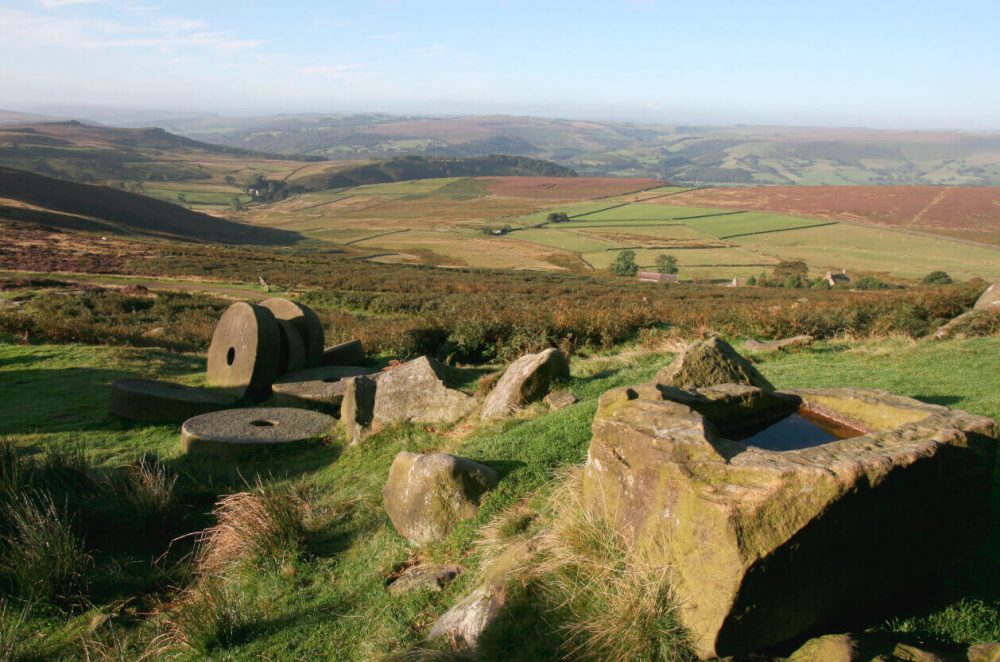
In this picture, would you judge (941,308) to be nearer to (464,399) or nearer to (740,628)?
(464,399)

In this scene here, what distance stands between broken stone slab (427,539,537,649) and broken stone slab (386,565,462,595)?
453 millimetres

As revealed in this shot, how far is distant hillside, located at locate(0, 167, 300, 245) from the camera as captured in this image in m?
69.9

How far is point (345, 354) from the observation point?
1725 centimetres

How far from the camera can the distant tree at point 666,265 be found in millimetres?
66000

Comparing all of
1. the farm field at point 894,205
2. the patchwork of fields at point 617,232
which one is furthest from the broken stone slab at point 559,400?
the farm field at point 894,205

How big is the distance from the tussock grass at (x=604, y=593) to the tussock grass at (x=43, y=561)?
17.5 feet

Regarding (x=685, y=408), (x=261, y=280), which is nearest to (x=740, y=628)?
(x=685, y=408)

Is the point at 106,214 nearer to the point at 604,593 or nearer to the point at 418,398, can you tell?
the point at 418,398

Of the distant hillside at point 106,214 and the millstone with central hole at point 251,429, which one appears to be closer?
the millstone with central hole at point 251,429

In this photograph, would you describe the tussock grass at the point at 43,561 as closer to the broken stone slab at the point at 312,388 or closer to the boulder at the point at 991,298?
the broken stone slab at the point at 312,388

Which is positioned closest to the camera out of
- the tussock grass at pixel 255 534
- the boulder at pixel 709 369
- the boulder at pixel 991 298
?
the tussock grass at pixel 255 534

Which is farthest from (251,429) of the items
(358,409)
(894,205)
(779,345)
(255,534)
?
(894,205)

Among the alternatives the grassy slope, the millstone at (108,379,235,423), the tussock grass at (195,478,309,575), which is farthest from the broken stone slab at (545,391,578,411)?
the millstone at (108,379,235,423)

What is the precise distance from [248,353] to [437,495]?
357 inches
